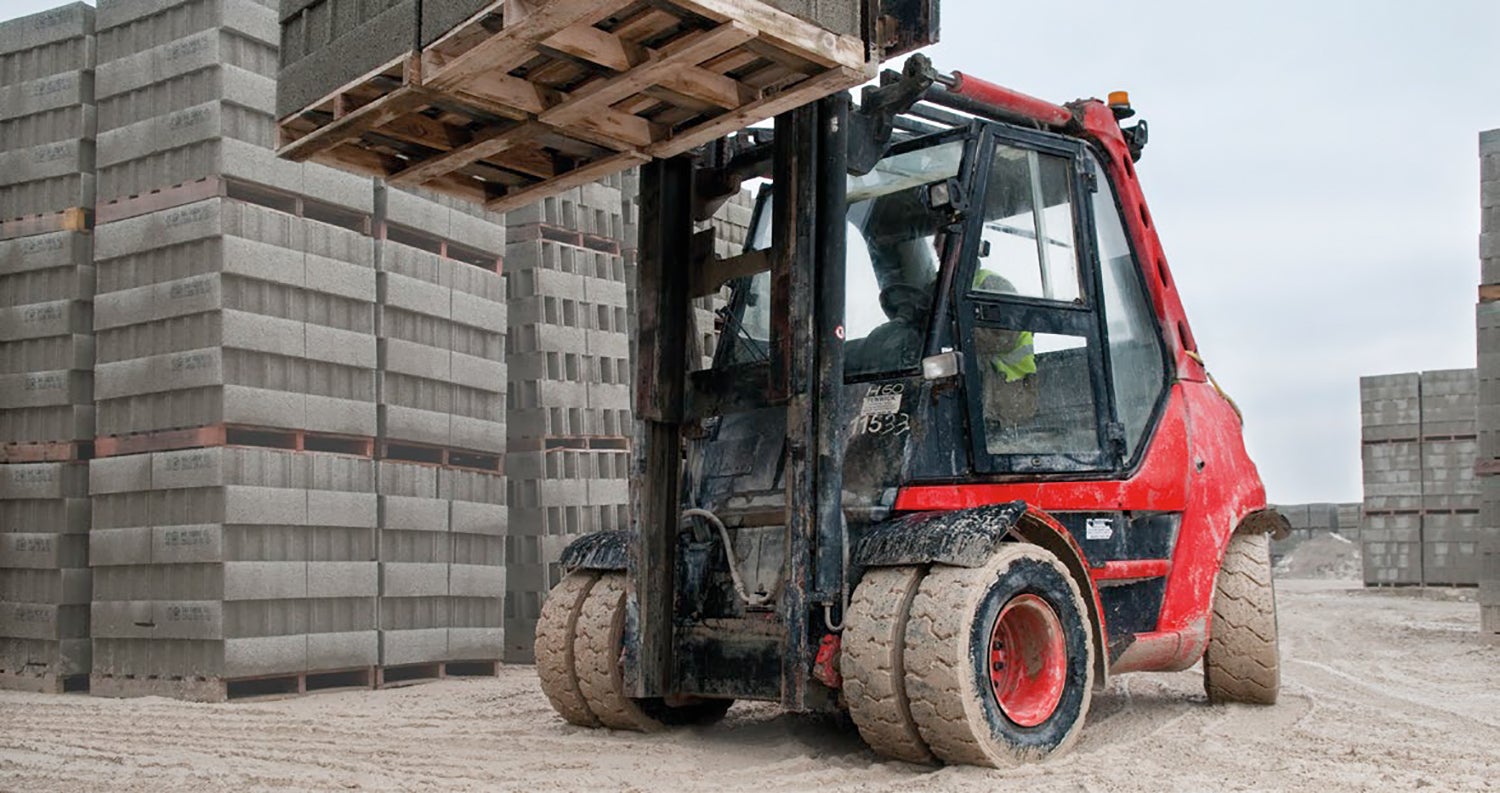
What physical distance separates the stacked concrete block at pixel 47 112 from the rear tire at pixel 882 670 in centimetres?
628

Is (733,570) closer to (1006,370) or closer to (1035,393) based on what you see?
(1006,370)

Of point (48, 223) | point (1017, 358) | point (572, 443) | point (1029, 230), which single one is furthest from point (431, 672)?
point (1029, 230)

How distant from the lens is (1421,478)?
752 inches

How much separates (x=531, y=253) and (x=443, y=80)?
18.4ft

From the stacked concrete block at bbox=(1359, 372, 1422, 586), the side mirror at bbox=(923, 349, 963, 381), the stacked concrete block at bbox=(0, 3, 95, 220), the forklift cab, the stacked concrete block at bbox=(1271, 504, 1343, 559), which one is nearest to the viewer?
the side mirror at bbox=(923, 349, 963, 381)

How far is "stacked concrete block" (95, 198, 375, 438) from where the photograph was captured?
807 centimetres

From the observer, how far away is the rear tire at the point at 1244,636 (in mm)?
6797

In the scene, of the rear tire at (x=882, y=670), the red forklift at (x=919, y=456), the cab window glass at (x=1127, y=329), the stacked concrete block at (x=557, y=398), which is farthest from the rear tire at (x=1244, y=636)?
the stacked concrete block at (x=557, y=398)

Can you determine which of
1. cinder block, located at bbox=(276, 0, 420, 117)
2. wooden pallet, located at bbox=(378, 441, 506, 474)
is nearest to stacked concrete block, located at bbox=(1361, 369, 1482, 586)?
wooden pallet, located at bbox=(378, 441, 506, 474)

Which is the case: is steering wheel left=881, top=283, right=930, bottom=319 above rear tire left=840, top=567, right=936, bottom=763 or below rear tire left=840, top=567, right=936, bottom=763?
above

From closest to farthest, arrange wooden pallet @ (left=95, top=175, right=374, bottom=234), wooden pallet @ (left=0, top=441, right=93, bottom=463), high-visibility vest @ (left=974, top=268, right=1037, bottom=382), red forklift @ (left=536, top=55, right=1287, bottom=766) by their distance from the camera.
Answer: red forklift @ (left=536, top=55, right=1287, bottom=766), high-visibility vest @ (left=974, top=268, right=1037, bottom=382), wooden pallet @ (left=95, top=175, right=374, bottom=234), wooden pallet @ (left=0, top=441, right=93, bottom=463)

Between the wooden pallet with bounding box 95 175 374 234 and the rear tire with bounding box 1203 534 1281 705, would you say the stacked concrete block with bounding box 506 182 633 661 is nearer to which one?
the wooden pallet with bounding box 95 175 374 234

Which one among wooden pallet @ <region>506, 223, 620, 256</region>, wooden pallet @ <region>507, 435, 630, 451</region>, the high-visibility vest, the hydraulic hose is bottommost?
the hydraulic hose

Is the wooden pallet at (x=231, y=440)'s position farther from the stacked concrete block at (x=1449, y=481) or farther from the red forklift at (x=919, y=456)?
the stacked concrete block at (x=1449, y=481)
